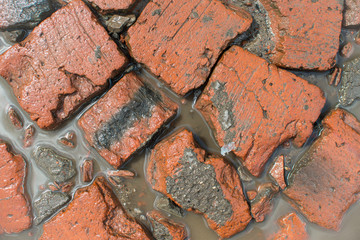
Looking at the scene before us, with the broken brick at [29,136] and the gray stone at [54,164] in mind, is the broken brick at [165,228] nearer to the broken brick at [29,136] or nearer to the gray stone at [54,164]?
the gray stone at [54,164]

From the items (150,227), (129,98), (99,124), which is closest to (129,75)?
(129,98)

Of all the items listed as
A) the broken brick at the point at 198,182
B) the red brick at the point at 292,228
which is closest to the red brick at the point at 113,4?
the broken brick at the point at 198,182

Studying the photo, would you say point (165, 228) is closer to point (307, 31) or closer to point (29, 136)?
point (29, 136)

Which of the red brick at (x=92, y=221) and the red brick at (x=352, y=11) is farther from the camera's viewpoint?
the red brick at (x=352, y=11)

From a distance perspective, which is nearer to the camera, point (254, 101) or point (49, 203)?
point (254, 101)

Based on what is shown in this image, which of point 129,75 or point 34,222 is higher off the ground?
point 129,75

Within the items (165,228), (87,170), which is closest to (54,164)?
(87,170)

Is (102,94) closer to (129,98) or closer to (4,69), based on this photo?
(129,98)
